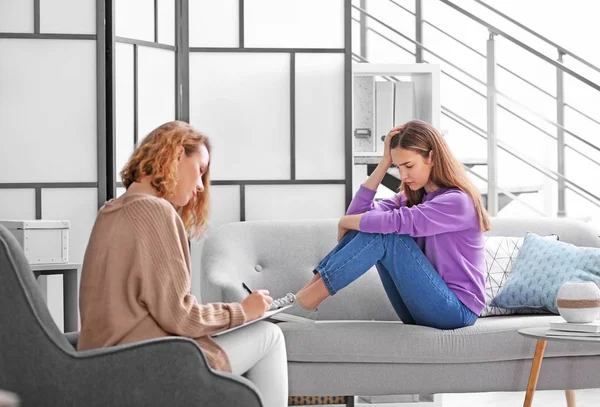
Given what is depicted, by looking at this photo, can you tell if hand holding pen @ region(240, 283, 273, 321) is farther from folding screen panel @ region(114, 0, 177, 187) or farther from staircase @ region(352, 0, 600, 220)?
staircase @ region(352, 0, 600, 220)

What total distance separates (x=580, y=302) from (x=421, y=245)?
0.70 meters

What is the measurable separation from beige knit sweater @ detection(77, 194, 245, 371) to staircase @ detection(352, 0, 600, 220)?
2.55 meters

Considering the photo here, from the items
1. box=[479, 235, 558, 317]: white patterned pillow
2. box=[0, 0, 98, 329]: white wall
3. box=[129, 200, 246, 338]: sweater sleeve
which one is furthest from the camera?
box=[0, 0, 98, 329]: white wall

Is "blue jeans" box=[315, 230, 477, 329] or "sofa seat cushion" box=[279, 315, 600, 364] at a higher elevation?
"blue jeans" box=[315, 230, 477, 329]

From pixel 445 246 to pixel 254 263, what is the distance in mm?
942

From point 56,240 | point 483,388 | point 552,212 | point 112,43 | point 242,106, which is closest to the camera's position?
point 483,388

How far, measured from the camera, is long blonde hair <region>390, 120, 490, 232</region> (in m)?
3.38

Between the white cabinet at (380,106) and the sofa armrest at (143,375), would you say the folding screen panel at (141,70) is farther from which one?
the sofa armrest at (143,375)

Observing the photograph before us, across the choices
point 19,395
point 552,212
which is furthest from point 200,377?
point 552,212

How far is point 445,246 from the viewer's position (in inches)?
131

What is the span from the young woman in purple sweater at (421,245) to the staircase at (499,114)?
1.15 metres

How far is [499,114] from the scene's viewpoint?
18.1 ft

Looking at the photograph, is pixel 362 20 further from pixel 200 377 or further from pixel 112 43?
pixel 200 377

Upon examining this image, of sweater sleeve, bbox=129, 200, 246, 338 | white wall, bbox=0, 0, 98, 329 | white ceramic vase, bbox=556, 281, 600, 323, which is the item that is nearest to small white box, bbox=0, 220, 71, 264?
white wall, bbox=0, 0, 98, 329
